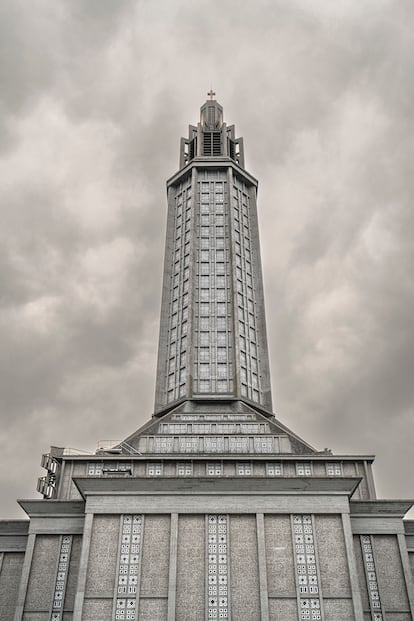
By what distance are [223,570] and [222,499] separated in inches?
193

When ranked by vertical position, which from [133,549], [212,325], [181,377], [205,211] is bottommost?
[133,549]

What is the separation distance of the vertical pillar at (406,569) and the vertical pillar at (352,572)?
21.3 feet

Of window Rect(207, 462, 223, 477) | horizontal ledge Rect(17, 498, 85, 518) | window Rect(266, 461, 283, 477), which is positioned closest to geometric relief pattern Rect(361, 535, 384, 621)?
window Rect(266, 461, 283, 477)

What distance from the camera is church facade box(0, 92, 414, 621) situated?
4038cm

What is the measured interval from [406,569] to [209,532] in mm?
15744

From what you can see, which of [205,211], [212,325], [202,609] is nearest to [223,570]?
[202,609]

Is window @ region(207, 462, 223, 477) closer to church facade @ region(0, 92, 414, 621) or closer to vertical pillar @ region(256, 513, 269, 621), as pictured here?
church facade @ region(0, 92, 414, 621)

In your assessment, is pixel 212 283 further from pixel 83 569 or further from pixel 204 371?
pixel 83 569

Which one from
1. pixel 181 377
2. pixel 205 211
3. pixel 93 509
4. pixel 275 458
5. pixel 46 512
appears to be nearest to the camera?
pixel 93 509

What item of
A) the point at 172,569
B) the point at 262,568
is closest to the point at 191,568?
the point at 172,569

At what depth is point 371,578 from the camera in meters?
45.4

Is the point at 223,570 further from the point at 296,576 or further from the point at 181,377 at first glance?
the point at 181,377

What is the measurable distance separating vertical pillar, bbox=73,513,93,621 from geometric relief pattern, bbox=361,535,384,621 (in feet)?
69.8

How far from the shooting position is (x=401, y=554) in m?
46.3
